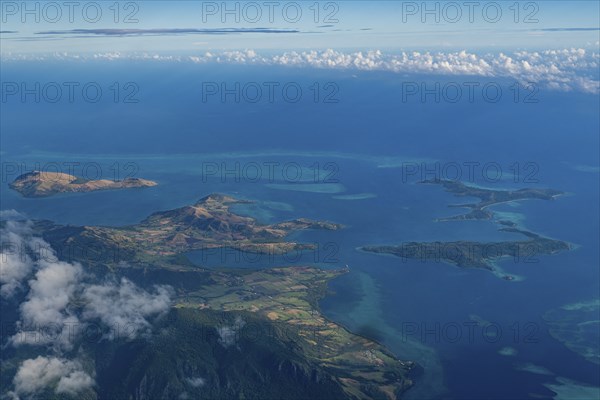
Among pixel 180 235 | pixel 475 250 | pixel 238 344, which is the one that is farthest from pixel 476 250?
pixel 180 235

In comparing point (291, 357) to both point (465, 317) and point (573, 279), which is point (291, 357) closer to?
point (465, 317)

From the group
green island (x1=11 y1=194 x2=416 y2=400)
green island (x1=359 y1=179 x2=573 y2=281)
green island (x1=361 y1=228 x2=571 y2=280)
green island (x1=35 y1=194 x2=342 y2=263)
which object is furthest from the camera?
green island (x1=361 y1=228 x2=571 y2=280)

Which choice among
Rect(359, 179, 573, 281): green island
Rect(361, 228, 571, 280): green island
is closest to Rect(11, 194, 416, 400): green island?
Rect(359, 179, 573, 281): green island

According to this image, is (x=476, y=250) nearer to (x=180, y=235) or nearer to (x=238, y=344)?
(x=238, y=344)

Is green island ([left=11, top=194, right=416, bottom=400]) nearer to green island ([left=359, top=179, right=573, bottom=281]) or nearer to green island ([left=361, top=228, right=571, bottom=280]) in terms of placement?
green island ([left=359, top=179, right=573, bottom=281])

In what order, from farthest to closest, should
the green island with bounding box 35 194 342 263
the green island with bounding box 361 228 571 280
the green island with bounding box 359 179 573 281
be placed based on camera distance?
the green island with bounding box 361 228 571 280
the green island with bounding box 359 179 573 281
the green island with bounding box 35 194 342 263

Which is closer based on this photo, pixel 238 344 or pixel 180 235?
pixel 238 344

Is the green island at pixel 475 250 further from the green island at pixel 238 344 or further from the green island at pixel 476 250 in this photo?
the green island at pixel 238 344

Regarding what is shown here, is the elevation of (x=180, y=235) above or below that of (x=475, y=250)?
above

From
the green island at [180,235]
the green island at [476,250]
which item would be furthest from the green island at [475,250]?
the green island at [180,235]
